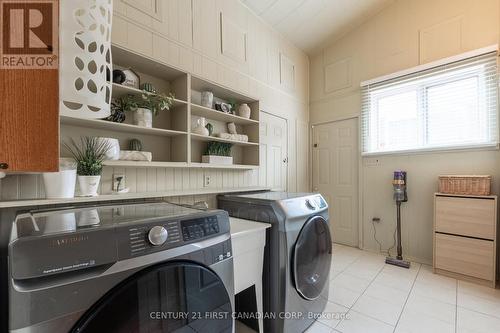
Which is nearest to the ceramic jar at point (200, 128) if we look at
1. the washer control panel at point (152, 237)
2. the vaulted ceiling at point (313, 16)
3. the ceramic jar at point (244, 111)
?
the ceramic jar at point (244, 111)

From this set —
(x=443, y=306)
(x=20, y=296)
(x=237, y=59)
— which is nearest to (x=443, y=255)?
(x=443, y=306)

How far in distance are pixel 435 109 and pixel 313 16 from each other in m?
1.88

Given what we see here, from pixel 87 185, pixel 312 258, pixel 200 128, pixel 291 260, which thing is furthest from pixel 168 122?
pixel 312 258

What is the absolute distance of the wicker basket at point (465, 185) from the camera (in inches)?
87.7

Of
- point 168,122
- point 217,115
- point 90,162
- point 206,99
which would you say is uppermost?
point 206,99

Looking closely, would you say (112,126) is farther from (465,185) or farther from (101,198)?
(465,185)

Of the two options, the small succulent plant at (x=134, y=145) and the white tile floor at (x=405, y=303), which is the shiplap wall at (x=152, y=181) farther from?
the white tile floor at (x=405, y=303)

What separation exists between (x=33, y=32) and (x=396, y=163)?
11.1ft

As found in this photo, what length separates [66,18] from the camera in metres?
0.87

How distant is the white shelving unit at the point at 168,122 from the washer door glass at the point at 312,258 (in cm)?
94

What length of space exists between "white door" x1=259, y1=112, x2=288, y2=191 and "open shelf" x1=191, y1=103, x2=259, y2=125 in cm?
32

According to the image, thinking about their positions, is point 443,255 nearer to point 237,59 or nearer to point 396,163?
point 396,163

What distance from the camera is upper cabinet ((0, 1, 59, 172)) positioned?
591 millimetres

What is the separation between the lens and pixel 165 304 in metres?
0.76
